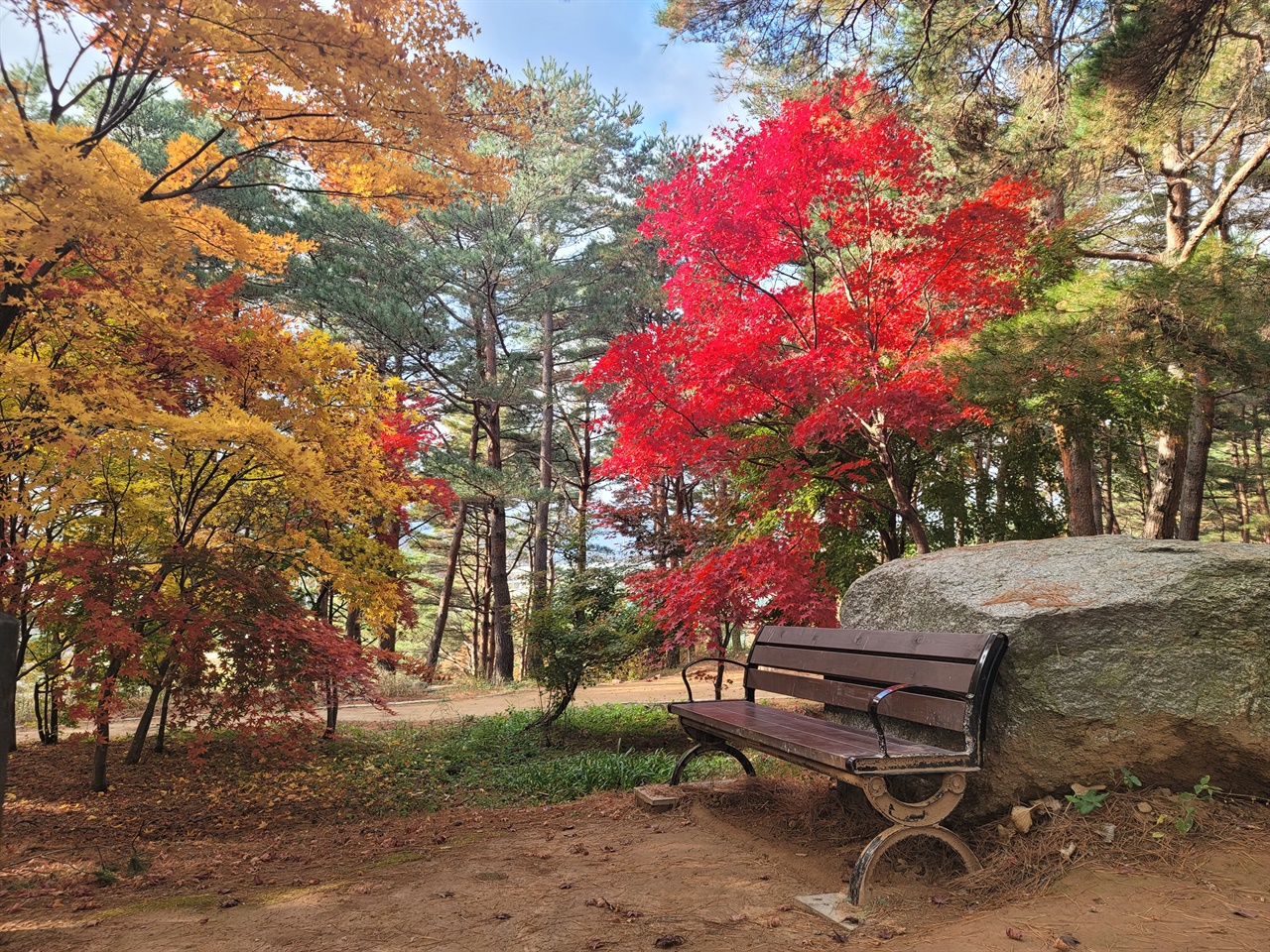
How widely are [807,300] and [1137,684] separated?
4.87 meters

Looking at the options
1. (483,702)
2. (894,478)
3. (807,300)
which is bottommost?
(483,702)

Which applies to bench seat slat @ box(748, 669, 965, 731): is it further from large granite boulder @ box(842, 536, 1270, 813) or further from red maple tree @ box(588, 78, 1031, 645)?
red maple tree @ box(588, 78, 1031, 645)

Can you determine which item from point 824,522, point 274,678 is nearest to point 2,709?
point 274,678

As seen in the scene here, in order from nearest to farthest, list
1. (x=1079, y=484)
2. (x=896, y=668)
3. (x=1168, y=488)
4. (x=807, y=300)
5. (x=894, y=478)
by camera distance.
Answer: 1. (x=896, y=668)
2. (x=894, y=478)
3. (x=807, y=300)
4. (x=1168, y=488)
5. (x=1079, y=484)

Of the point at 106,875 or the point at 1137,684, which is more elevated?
the point at 1137,684

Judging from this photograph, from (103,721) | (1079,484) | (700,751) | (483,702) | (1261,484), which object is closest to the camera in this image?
(700,751)

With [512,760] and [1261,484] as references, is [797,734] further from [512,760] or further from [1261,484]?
[1261,484]

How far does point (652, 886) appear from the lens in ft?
10.2

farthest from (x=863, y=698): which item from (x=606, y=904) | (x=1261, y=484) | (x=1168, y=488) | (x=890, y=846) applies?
(x=1261, y=484)

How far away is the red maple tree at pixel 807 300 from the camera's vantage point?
617 centimetres

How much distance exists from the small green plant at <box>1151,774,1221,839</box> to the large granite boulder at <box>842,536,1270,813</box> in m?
0.04

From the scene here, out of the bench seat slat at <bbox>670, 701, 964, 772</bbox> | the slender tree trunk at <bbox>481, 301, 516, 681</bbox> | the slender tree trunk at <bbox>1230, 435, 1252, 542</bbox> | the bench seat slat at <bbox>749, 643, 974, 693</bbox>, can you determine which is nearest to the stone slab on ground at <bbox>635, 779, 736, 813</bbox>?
the bench seat slat at <bbox>670, 701, 964, 772</bbox>

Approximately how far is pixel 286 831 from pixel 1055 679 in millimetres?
4654

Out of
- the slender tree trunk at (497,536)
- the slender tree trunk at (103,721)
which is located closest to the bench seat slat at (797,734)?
the slender tree trunk at (103,721)
